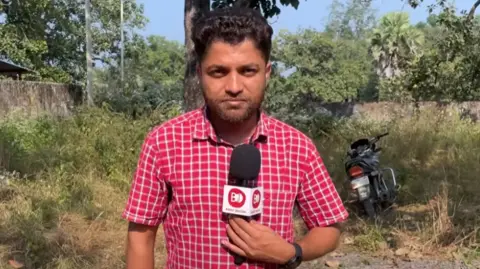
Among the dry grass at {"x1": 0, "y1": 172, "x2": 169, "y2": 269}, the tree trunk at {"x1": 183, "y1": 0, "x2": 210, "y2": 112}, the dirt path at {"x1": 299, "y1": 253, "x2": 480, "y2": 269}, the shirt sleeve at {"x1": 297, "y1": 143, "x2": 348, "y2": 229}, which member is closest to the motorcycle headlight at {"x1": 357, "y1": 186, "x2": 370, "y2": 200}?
the dirt path at {"x1": 299, "y1": 253, "x2": 480, "y2": 269}

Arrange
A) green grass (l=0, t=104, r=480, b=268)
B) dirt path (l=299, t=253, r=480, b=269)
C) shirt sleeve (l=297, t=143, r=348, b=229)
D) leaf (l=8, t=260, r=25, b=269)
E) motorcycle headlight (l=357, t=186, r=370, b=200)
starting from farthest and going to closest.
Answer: motorcycle headlight (l=357, t=186, r=370, b=200) → green grass (l=0, t=104, r=480, b=268) → dirt path (l=299, t=253, r=480, b=269) → leaf (l=8, t=260, r=25, b=269) → shirt sleeve (l=297, t=143, r=348, b=229)

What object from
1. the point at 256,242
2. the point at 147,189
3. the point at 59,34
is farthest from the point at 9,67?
the point at 256,242

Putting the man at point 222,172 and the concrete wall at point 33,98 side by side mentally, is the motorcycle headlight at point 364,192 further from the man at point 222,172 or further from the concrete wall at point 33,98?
the concrete wall at point 33,98

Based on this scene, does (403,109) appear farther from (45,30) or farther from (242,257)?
(45,30)

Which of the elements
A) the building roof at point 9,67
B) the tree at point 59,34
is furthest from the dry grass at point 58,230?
the tree at point 59,34

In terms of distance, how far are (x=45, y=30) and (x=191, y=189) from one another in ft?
88.1

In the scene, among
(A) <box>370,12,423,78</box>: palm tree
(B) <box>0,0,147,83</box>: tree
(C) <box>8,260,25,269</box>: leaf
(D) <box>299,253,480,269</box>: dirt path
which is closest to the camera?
(C) <box>8,260,25,269</box>: leaf

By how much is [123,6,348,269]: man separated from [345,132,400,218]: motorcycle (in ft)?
15.6

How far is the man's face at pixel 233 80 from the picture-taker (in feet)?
4.78

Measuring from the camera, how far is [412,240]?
5312mm

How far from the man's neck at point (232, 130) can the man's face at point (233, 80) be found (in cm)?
4

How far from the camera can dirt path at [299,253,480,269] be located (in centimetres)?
487

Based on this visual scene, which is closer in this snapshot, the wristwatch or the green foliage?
the wristwatch

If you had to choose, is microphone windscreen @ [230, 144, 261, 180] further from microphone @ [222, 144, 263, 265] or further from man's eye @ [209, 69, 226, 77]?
man's eye @ [209, 69, 226, 77]
